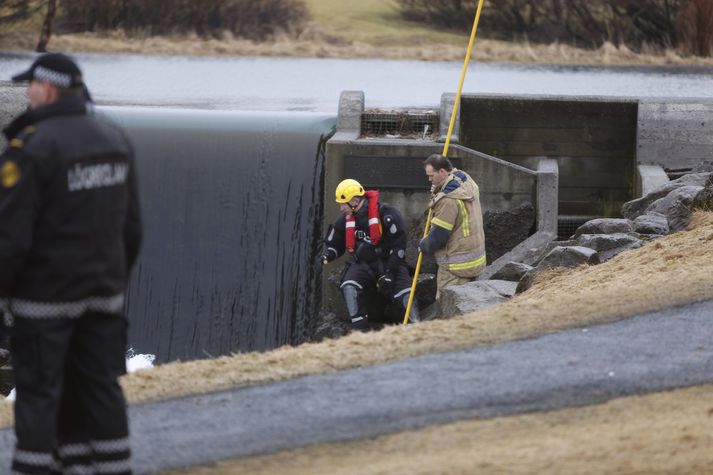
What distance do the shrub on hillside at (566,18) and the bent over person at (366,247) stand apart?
25314 mm

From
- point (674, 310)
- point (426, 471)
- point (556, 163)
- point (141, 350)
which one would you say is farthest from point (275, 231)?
point (426, 471)

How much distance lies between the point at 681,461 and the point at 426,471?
1.23m

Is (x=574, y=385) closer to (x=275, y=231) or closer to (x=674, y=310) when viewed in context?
(x=674, y=310)

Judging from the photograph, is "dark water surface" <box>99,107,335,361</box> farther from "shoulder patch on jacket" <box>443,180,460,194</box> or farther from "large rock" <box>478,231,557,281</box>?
"shoulder patch on jacket" <box>443,180,460,194</box>

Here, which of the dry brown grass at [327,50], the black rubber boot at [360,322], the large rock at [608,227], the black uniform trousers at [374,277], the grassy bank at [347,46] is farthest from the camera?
the grassy bank at [347,46]

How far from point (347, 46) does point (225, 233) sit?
22156 mm

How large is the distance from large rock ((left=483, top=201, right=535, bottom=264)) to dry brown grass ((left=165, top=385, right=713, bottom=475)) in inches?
390

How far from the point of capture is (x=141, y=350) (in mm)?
15641

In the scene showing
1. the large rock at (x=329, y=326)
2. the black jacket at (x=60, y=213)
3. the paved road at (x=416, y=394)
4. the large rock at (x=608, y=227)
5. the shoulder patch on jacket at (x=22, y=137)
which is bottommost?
the large rock at (x=329, y=326)

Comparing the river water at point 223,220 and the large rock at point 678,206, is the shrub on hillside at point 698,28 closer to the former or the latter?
the river water at point 223,220

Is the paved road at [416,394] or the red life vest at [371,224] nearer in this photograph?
the paved road at [416,394]

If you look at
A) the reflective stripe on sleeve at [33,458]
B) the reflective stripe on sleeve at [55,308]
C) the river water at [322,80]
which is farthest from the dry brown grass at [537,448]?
the river water at [322,80]

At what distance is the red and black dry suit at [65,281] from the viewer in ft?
17.2

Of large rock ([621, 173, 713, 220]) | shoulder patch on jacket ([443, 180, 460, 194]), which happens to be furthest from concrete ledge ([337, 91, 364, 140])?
shoulder patch on jacket ([443, 180, 460, 194])
